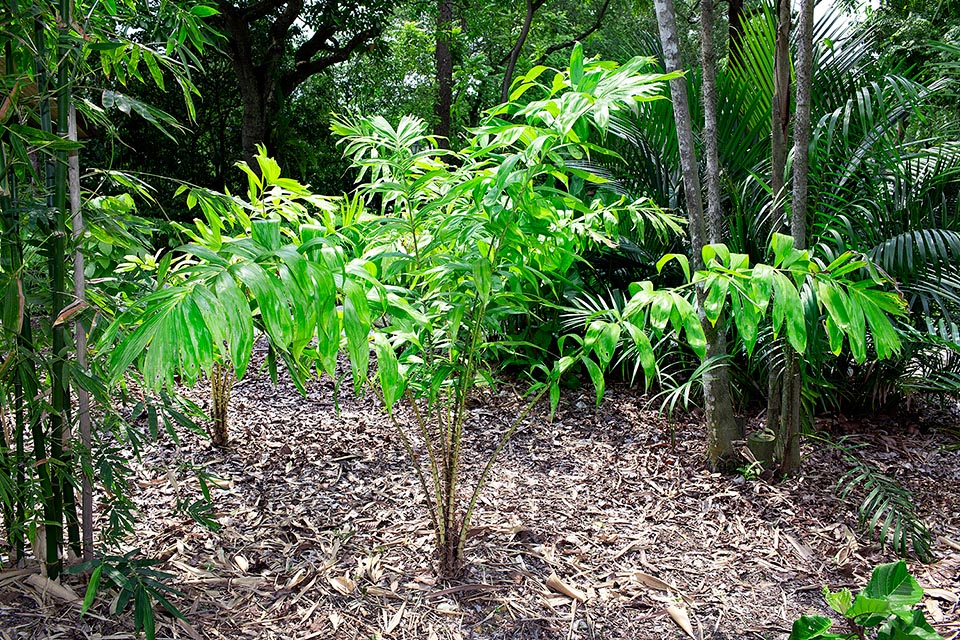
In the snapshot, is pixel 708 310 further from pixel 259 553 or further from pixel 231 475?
pixel 231 475

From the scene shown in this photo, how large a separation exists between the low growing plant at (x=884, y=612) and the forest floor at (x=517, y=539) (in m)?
0.28

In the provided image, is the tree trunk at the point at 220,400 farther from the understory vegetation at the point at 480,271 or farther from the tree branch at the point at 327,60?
the tree branch at the point at 327,60

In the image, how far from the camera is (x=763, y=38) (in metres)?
3.12

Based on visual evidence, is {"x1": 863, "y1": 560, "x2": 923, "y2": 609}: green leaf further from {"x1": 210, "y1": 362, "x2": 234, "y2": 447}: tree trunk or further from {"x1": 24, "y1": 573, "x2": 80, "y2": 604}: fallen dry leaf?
{"x1": 210, "y1": 362, "x2": 234, "y2": 447}: tree trunk

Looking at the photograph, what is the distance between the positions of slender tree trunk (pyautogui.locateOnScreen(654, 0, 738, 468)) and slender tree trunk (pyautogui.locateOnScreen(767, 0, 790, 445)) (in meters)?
0.17

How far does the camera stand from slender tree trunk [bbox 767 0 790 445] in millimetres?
2459

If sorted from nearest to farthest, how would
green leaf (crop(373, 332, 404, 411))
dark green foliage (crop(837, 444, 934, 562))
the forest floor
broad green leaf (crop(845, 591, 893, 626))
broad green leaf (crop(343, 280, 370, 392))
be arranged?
broad green leaf (crop(343, 280, 370, 392)), green leaf (crop(373, 332, 404, 411)), broad green leaf (crop(845, 591, 893, 626)), the forest floor, dark green foliage (crop(837, 444, 934, 562))

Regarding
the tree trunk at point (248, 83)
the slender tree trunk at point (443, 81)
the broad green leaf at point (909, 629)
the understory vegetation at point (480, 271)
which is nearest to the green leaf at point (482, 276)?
the understory vegetation at point (480, 271)

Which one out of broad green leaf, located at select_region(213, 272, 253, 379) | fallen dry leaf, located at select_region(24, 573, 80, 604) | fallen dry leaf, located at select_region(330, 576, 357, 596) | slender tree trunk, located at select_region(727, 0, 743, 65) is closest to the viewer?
broad green leaf, located at select_region(213, 272, 253, 379)

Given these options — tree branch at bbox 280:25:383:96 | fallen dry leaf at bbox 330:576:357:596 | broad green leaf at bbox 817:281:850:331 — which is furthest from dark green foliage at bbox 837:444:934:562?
tree branch at bbox 280:25:383:96

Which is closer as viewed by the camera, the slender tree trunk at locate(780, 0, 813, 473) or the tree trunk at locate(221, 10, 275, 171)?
the slender tree trunk at locate(780, 0, 813, 473)

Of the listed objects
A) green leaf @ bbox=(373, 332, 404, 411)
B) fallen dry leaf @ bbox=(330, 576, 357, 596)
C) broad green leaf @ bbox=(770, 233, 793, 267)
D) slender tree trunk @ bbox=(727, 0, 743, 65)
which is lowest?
fallen dry leaf @ bbox=(330, 576, 357, 596)

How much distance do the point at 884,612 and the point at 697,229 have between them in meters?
1.40

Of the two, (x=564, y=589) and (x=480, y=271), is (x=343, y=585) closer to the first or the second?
(x=564, y=589)
